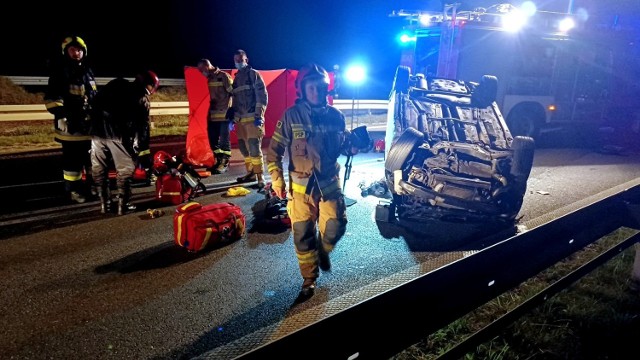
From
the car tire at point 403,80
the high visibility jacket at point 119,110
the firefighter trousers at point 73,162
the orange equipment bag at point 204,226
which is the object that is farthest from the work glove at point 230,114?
the orange equipment bag at point 204,226

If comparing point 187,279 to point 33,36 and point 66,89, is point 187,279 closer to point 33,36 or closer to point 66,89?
point 66,89

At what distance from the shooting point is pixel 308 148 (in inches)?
122

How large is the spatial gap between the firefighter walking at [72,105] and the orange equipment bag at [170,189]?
110 cm

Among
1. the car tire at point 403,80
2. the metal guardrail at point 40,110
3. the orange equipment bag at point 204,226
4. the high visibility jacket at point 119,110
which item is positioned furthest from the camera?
the metal guardrail at point 40,110

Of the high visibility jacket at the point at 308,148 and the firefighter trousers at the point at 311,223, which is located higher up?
the high visibility jacket at the point at 308,148

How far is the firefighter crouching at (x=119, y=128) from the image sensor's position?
15.1ft

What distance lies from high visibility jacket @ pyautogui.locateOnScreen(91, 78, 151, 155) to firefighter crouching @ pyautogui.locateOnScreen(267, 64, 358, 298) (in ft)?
8.32

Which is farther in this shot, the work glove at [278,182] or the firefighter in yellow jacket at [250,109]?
the firefighter in yellow jacket at [250,109]

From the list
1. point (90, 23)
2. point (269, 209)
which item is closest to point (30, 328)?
point (269, 209)

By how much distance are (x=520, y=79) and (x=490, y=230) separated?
6.90 m

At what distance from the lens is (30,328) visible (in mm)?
2773

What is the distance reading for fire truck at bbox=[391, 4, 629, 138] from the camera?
8.68 metres

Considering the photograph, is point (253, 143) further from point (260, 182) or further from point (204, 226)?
point (204, 226)

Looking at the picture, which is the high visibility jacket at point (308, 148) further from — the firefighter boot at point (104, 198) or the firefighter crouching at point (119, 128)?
the firefighter boot at point (104, 198)
